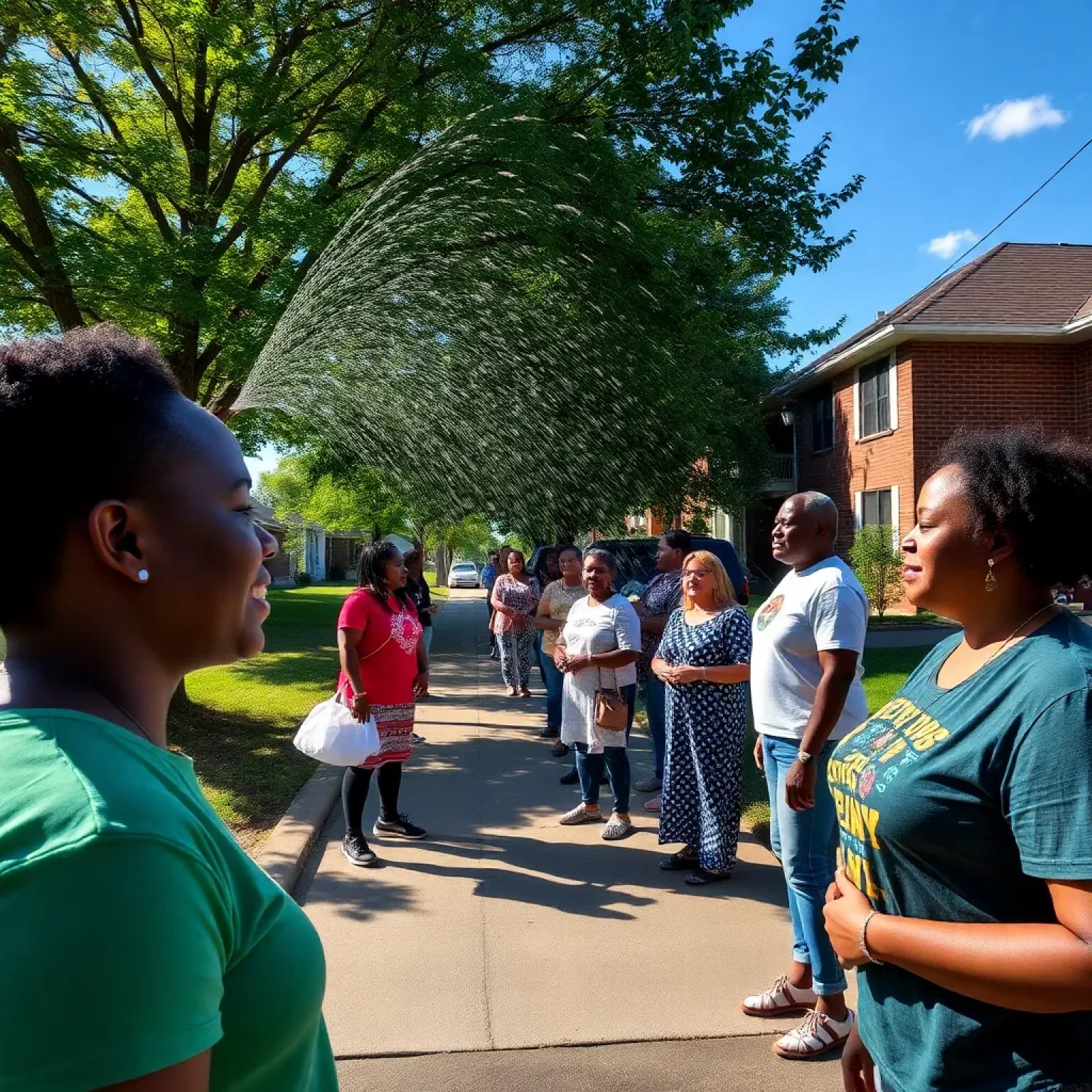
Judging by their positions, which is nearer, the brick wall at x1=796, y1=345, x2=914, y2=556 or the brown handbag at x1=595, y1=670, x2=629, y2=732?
A: the brown handbag at x1=595, y1=670, x2=629, y2=732

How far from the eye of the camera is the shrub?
16859mm

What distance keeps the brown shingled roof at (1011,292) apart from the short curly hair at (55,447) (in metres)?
18.2

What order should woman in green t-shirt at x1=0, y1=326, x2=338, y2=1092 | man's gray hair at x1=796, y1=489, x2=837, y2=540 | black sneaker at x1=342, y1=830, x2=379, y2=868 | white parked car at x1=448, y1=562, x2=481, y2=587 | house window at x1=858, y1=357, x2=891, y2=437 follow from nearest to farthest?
woman in green t-shirt at x1=0, y1=326, x2=338, y2=1092 → man's gray hair at x1=796, y1=489, x2=837, y2=540 → black sneaker at x1=342, y1=830, x2=379, y2=868 → house window at x1=858, y1=357, x2=891, y2=437 → white parked car at x1=448, y1=562, x2=481, y2=587

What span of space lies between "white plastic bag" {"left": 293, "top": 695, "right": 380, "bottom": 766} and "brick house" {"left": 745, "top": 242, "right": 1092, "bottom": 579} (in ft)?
43.7

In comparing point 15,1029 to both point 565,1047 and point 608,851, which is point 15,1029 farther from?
point 608,851

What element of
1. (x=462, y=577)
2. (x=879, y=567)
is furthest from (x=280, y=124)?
(x=462, y=577)

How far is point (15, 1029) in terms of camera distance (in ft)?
2.08

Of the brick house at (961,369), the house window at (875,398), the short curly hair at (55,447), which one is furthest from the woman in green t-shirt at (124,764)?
the house window at (875,398)

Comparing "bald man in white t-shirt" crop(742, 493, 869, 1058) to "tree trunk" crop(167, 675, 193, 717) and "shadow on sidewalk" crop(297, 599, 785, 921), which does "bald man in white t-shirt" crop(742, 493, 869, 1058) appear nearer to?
"shadow on sidewalk" crop(297, 599, 785, 921)

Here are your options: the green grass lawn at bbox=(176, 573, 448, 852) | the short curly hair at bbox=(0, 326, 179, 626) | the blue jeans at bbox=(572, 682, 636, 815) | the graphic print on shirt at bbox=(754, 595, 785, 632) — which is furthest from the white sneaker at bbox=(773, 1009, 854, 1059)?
the green grass lawn at bbox=(176, 573, 448, 852)

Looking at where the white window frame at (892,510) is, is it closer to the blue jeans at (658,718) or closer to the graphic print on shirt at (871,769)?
the blue jeans at (658,718)

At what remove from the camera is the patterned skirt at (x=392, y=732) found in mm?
5301

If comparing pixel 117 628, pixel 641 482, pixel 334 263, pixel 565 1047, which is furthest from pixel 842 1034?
pixel 641 482

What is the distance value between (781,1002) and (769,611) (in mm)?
1616
